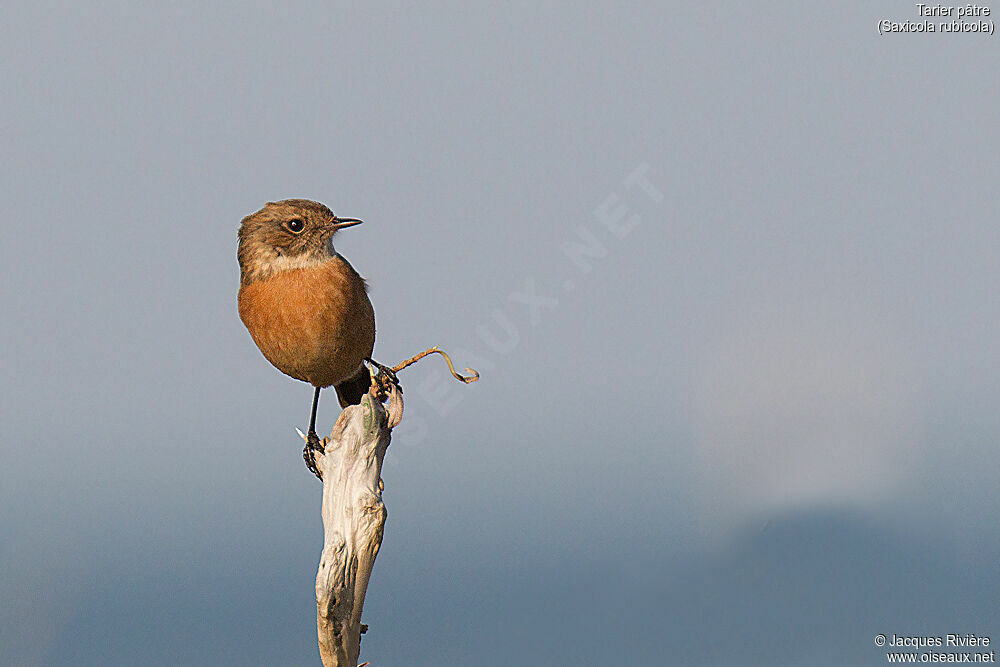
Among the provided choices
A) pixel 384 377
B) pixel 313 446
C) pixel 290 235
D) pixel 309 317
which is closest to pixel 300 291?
pixel 309 317

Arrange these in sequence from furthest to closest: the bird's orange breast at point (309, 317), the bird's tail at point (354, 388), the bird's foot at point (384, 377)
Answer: the bird's tail at point (354, 388) < the bird's foot at point (384, 377) < the bird's orange breast at point (309, 317)

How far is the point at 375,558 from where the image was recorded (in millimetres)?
8727

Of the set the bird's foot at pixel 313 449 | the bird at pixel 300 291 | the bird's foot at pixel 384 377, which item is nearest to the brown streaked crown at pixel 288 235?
the bird at pixel 300 291

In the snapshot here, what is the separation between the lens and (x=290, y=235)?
8.59m

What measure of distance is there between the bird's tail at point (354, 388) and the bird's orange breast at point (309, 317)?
22.1 inches

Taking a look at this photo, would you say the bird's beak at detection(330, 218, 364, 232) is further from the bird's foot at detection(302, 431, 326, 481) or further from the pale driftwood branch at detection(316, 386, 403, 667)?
the bird's foot at detection(302, 431, 326, 481)

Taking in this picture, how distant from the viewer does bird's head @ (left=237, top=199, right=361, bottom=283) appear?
28.2 feet

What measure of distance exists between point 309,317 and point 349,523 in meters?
1.53

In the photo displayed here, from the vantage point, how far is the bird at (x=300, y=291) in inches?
335

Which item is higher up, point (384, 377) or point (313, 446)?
point (384, 377)

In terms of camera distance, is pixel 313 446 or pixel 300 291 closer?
pixel 300 291

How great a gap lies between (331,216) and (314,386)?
137cm

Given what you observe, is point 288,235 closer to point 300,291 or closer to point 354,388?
point 300,291

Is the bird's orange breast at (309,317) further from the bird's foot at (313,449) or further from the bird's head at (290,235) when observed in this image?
the bird's foot at (313,449)
